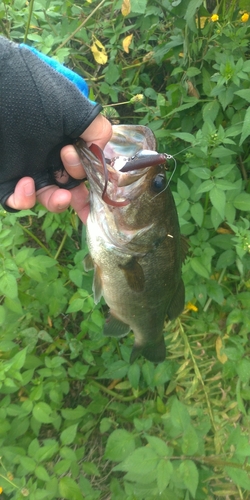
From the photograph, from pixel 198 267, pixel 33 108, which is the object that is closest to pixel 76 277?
pixel 198 267

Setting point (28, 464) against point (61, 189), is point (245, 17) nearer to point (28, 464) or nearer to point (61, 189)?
point (61, 189)

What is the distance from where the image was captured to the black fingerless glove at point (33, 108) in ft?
4.40

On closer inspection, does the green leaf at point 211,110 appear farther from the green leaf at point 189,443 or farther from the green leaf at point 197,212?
the green leaf at point 189,443

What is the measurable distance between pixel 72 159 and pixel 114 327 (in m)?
1.02

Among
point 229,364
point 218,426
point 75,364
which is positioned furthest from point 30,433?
point 229,364

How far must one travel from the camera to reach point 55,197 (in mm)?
1605

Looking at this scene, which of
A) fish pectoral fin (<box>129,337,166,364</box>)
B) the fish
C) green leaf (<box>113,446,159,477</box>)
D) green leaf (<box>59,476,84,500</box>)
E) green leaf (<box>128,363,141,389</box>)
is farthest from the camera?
green leaf (<box>128,363,141,389</box>)

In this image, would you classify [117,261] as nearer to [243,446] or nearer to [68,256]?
Answer: [243,446]

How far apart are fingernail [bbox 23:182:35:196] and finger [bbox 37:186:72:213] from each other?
0.11m

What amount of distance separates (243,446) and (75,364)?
1307 mm

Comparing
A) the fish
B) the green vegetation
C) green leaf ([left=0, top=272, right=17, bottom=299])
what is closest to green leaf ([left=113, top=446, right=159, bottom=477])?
the green vegetation

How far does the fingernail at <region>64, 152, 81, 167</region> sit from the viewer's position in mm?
1464

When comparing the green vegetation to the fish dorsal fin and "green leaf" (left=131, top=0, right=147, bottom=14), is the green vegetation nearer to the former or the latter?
"green leaf" (left=131, top=0, right=147, bottom=14)

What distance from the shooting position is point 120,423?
2811mm
